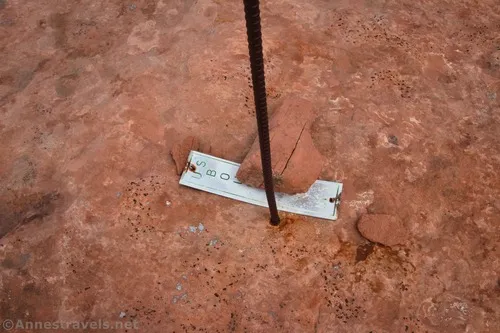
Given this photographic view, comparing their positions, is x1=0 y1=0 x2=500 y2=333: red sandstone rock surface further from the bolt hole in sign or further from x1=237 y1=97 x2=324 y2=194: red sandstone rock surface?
x1=237 y1=97 x2=324 y2=194: red sandstone rock surface

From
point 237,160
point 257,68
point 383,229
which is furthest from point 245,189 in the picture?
point 257,68

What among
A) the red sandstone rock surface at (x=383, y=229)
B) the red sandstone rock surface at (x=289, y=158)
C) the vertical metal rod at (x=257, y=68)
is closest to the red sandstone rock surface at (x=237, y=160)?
the red sandstone rock surface at (x=383, y=229)

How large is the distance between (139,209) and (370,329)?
1.58 meters

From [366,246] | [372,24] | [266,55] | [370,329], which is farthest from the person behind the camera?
[372,24]

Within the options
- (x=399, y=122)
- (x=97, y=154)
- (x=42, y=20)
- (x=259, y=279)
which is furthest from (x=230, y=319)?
(x=42, y=20)

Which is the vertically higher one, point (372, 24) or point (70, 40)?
point (372, 24)

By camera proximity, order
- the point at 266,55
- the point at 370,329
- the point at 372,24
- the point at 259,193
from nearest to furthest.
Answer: the point at 370,329
the point at 259,193
the point at 266,55
the point at 372,24

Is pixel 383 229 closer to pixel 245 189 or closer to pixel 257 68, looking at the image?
pixel 245 189

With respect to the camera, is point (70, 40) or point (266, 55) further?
point (70, 40)

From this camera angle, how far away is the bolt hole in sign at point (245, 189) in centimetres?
299

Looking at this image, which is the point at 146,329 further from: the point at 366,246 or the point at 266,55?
the point at 266,55

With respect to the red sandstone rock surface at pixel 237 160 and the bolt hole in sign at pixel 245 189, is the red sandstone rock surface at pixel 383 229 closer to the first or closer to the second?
the red sandstone rock surface at pixel 237 160

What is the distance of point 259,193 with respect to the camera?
3.05m

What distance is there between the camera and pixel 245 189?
121 inches
